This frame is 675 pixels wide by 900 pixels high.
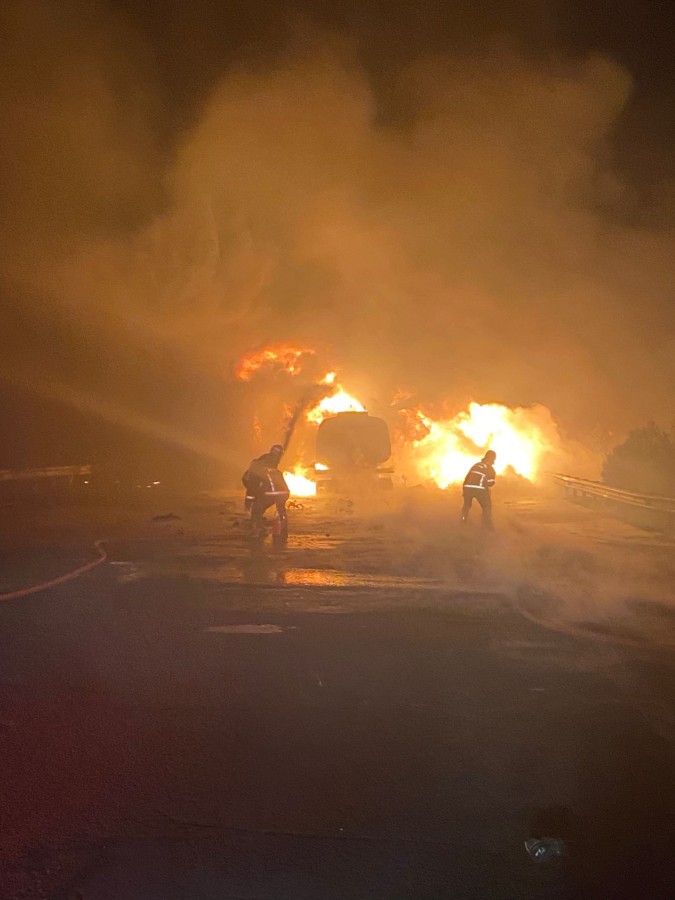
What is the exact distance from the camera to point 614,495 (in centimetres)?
2209

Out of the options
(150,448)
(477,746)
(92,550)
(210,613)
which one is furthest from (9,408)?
(477,746)

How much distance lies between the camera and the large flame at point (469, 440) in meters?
34.8

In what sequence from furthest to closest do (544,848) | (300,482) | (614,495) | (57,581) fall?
(300,482)
(614,495)
(57,581)
(544,848)

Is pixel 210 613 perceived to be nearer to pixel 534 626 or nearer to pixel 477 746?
pixel 534 626

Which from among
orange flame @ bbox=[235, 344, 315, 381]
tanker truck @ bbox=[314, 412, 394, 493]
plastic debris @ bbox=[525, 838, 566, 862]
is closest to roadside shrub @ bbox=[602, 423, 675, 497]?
tanker truck @ bbox=[314, 412, 394, 493]

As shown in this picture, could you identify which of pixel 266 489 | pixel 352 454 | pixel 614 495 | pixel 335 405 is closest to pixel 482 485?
pixel 266 489

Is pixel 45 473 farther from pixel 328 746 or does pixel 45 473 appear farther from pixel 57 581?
pixel 328 746

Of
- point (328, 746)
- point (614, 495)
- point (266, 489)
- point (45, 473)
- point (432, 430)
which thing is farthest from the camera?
point (432, 430)

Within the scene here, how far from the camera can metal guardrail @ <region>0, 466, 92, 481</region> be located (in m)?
23.6

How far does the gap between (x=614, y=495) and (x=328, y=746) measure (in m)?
19.1

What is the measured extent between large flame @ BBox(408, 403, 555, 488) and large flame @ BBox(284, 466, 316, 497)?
21.6 ft

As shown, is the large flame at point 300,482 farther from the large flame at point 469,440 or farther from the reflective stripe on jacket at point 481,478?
the reflective stripe on jacket at point 481,478

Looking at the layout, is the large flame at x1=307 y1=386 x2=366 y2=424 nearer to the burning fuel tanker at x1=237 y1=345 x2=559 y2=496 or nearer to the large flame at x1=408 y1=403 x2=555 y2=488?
the burning fuel tanker at x1=237 y1=345 x2=559 y2=496

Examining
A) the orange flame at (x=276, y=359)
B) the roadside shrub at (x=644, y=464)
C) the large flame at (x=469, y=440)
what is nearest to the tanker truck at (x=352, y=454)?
the orange flame at (x=276, y=359)
